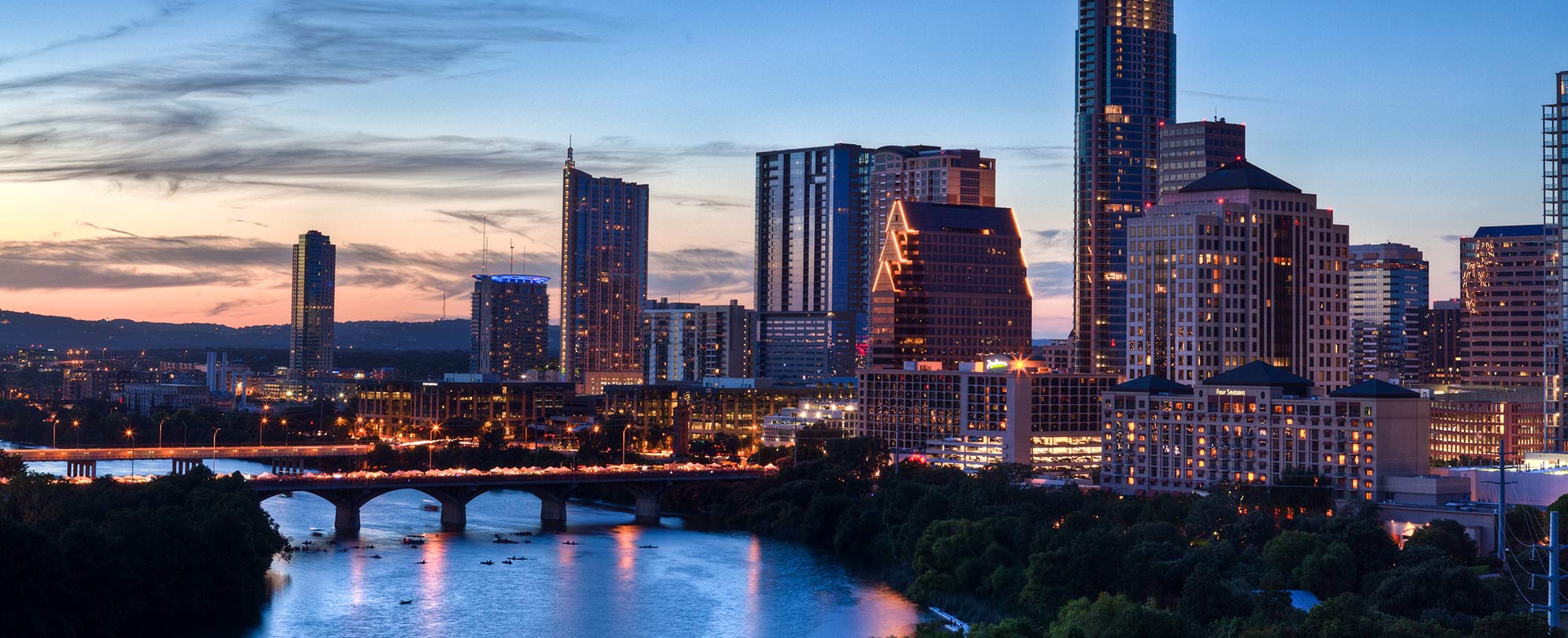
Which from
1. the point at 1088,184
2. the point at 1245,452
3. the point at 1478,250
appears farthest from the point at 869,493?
the point at 1478,250

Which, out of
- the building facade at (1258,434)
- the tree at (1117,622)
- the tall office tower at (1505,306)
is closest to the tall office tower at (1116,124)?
the tall office tower at (1505,306)

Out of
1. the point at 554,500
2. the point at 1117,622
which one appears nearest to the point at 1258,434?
the point at 554,500

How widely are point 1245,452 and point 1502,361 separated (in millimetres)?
83778

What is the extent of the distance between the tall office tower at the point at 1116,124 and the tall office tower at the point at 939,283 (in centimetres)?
1606

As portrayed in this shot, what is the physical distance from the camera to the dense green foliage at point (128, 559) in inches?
2707

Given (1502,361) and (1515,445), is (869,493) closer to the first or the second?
(1515,445)

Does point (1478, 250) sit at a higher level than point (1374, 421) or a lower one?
higher

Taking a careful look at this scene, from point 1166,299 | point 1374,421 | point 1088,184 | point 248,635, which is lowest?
point 248,635

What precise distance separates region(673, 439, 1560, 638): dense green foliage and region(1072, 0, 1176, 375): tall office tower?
80179 millimetres

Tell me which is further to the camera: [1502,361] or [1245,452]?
[1502,361]

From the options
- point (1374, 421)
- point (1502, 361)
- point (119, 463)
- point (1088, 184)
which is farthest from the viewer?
point (1088, 184)

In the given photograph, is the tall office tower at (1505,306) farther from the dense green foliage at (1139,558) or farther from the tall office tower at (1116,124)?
the dense green foliage at (1139,558)

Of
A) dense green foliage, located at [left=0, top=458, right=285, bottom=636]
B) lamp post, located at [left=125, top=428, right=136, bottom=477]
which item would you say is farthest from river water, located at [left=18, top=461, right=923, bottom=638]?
lamp post, located at [left=125, top=428, right=136, bottom=477]

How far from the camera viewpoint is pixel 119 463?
172250 millimetres
